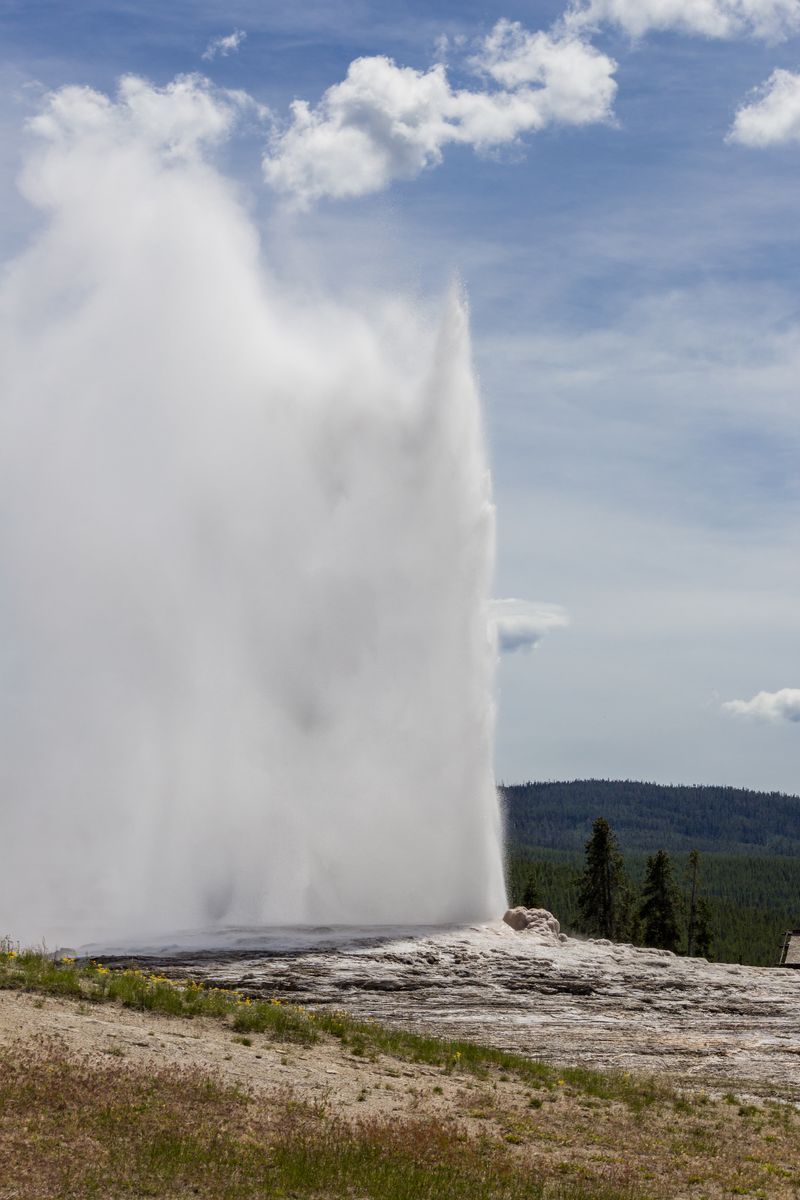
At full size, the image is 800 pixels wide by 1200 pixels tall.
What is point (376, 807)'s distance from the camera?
4031 centimetres

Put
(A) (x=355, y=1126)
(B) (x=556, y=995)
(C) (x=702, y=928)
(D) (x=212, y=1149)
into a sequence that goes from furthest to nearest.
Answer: (C) (x=702, y=928) → (B) (x=556, y=995) → (A) (x=355, y=1126) → (D) (x=212, y=1149)

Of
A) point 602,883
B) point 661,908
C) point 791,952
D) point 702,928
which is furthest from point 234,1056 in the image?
point 702,928

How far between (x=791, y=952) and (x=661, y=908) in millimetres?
28223

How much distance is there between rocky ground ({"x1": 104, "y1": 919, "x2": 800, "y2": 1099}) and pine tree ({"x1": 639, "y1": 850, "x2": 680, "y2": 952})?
36880 millimetres

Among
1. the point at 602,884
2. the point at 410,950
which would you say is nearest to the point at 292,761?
the point at 410,950

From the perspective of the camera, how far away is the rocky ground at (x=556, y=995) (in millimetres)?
21469

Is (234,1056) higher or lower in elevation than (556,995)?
higher

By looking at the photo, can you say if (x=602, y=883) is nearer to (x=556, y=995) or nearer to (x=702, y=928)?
(x=702, y=928)

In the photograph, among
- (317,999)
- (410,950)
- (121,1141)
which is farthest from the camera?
(410,950)

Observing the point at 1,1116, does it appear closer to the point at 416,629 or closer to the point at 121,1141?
the point at 121,1141

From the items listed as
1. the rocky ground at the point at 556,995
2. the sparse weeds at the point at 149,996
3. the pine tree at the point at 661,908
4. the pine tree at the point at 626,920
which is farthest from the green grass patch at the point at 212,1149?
the pine tree at the point at 626,920

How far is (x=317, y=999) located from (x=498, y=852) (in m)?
15.5

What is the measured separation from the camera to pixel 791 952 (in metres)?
43.4

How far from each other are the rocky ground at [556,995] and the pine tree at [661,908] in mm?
36880
